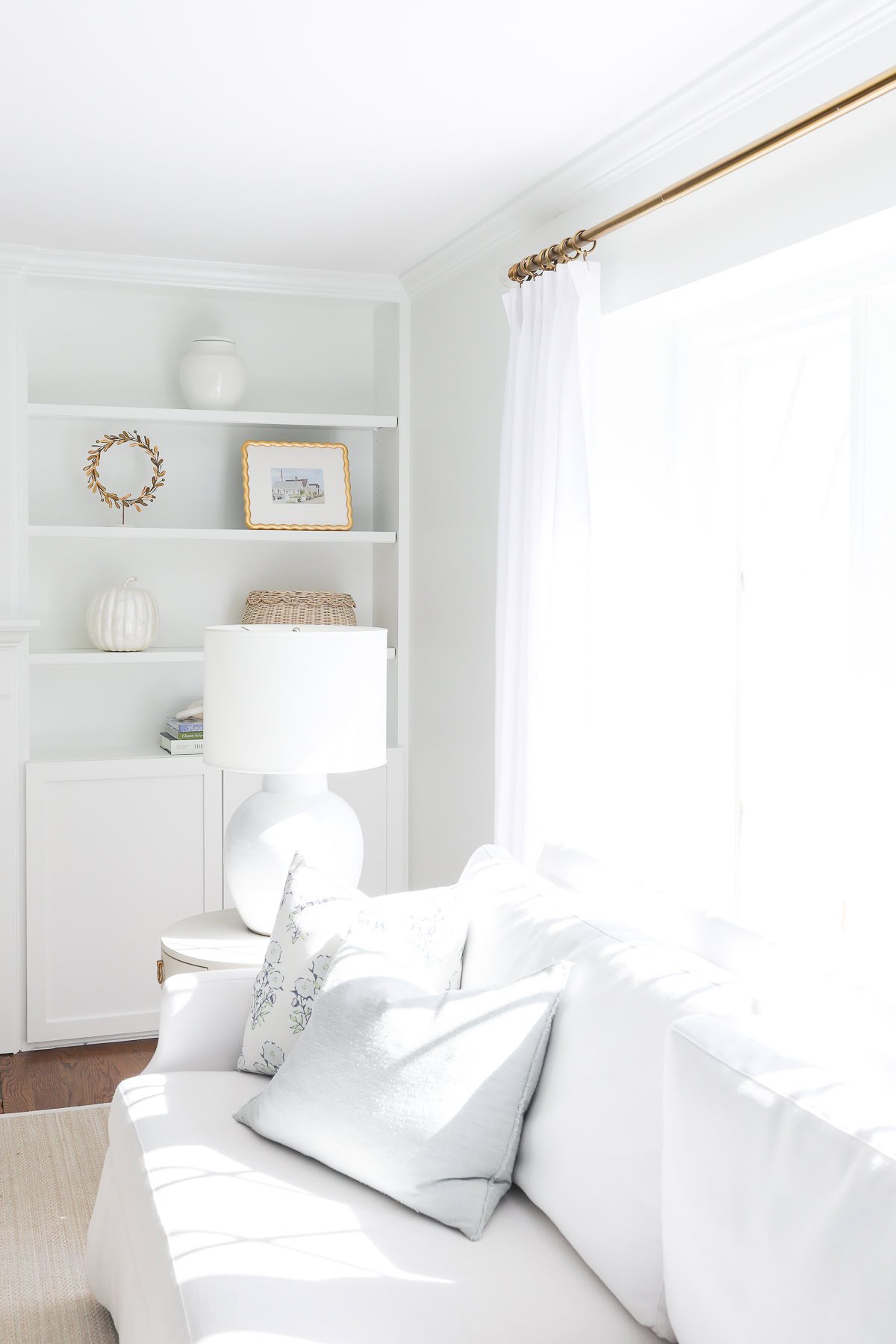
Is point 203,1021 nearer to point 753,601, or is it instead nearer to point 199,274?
point 753,601

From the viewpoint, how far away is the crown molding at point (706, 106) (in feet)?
6.56

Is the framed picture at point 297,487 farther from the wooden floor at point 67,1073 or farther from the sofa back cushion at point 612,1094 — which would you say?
the sofa back cushion at point 612,1094

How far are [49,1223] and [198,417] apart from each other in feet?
8.00

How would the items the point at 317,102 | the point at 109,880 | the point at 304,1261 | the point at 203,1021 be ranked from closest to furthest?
the point at 304,1261, the point at 203,1021, the point at 317,102, the point at 109,880

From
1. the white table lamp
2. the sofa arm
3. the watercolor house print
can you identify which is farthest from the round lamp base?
the watercolor house print

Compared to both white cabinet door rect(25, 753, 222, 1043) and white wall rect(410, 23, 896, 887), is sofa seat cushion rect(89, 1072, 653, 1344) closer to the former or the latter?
white wall rect(410, 23, 896, 887)

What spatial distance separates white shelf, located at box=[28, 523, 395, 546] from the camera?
383 cm

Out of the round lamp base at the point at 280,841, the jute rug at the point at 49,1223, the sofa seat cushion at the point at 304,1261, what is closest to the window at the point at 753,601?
the round lamp base at the point at 280,841

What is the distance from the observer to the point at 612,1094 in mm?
1669

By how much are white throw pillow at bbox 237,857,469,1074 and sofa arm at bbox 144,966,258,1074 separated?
0.27 feet

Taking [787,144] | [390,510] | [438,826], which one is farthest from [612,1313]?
[390,510]

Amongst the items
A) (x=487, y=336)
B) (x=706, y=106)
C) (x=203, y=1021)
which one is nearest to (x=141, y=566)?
(x=487, y=336)

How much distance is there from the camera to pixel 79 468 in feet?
13.6

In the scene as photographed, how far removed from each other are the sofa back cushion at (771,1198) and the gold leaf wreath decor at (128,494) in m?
3.03
